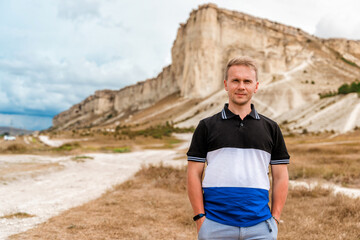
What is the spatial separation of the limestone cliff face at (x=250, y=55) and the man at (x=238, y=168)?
48.1m

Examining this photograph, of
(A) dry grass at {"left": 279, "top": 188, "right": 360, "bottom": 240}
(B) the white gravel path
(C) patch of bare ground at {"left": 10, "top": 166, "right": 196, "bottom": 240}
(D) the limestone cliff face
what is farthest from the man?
(D) the limestone cliff face

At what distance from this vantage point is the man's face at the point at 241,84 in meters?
2.43

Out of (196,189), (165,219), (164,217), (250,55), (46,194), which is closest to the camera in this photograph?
(196,189)

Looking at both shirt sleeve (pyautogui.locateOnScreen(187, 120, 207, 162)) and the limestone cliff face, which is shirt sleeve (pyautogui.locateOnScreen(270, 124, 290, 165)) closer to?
shirt sleeve (pyautogui.locateOnScreen(187, 120, 207, 162))

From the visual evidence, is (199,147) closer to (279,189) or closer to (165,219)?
(279,189)

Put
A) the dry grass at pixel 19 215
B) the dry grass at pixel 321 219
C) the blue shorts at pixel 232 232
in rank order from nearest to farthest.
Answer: the blue shorts at pixel 232 232, the dry grass at pixel 321 219, the dry grass at pixel 19 215

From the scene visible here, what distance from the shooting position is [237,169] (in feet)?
7.43

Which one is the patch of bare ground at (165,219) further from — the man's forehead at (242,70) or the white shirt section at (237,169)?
the man's forehead at (242,70)

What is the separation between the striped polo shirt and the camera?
222 cm

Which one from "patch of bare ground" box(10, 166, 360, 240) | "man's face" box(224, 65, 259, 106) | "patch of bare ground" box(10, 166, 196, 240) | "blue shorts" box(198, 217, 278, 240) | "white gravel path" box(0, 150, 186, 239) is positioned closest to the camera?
"blue shorts" box(198, 217, 278, 240)

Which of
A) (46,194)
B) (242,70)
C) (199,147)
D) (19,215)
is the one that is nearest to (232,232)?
(199,147)

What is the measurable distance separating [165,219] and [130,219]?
69 cm

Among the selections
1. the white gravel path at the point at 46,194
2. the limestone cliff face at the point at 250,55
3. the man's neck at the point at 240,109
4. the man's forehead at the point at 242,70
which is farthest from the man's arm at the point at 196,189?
the limestone cliff face at the point at 250,55

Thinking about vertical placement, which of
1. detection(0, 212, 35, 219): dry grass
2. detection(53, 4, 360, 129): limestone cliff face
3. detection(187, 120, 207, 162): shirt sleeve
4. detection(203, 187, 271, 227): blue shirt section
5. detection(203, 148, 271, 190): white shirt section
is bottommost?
detection(0, 212, 35, 219): dry grass
